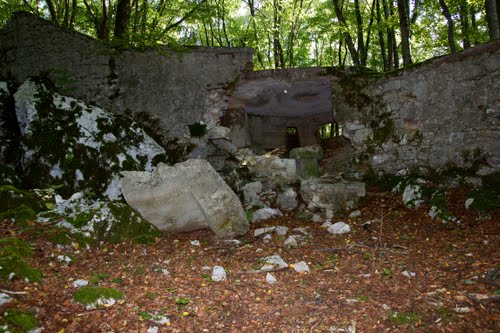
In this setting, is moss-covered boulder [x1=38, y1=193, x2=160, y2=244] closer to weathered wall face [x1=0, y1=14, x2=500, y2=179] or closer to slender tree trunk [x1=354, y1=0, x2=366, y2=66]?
weathered wall face [x1=0, y1=14, x2=500, y2=179]

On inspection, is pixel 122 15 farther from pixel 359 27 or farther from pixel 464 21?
pixel 464 21

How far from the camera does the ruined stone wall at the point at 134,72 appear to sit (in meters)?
7.05

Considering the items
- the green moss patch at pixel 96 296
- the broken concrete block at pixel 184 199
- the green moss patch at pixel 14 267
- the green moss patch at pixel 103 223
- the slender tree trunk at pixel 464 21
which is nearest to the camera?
the green moss patch at pixel 96 296

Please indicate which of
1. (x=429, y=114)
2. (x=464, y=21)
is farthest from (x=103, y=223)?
(x=464, y=21)

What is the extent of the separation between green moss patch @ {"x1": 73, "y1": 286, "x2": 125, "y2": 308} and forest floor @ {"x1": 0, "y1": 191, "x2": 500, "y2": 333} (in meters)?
0.06

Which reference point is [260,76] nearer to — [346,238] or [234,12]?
[346,238]

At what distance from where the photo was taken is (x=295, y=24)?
49.3ft

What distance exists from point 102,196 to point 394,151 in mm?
5432

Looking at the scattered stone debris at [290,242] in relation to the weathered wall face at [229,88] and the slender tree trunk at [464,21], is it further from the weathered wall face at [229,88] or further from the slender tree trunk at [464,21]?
the slender tree trunk at [464,21]

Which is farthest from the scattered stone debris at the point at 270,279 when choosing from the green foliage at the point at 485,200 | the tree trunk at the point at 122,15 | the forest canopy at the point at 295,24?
the tree trunk at the point at 122,15

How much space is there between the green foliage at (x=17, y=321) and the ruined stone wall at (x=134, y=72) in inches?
199

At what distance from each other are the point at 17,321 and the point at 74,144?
420 cm

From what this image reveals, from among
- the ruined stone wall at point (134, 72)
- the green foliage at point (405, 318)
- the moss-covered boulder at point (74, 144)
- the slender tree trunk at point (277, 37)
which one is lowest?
the green foliage at point (405, 318)

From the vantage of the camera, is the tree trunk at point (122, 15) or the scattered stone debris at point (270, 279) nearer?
the scattered stone debris at point (270, 279)
